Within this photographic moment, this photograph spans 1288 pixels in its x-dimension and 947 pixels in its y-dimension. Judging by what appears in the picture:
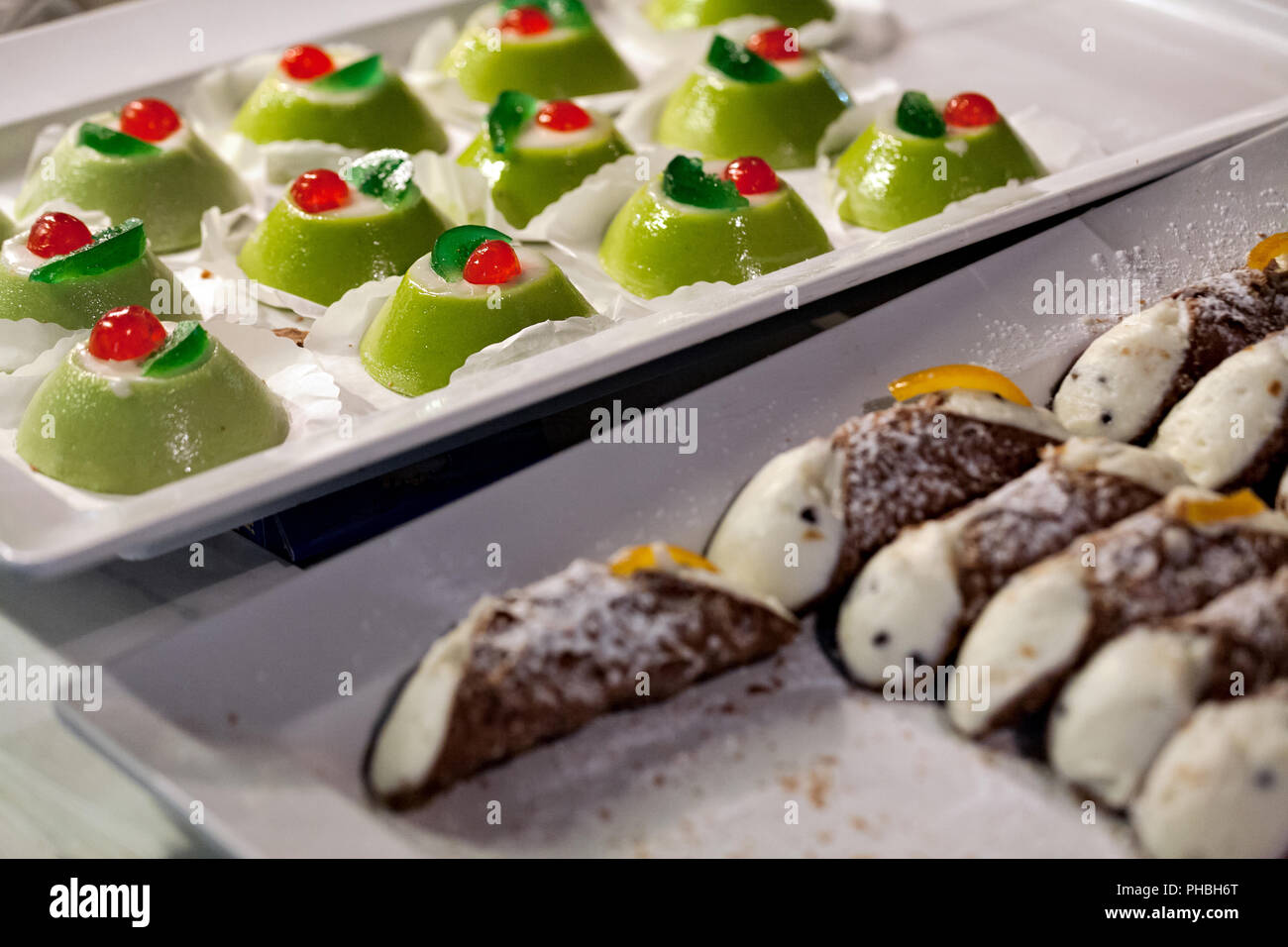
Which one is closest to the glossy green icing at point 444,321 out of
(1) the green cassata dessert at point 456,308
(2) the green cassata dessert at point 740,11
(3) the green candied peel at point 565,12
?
(1) the green cassata dessert at point 456,308

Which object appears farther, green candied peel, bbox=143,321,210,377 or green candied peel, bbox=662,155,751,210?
green candied peel, bbox=662,155,751,210

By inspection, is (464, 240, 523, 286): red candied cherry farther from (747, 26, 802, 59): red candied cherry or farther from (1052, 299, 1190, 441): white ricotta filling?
(747, 26, 802, 59): red candied cherry

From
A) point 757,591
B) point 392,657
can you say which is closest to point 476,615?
point 392,657

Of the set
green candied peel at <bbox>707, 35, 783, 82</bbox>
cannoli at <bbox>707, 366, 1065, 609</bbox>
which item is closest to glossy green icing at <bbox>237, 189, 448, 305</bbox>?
green candied peel at <bbox>707, 35, 783, 82</bbox>

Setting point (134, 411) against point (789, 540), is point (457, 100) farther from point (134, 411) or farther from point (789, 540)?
point (789, 540)

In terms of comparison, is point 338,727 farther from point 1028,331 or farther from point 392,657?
point 1028,331

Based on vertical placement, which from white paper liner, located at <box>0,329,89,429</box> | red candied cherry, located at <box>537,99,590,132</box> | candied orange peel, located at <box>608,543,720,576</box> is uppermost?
red candied cherry, located at <box>537,99,590,132</box>

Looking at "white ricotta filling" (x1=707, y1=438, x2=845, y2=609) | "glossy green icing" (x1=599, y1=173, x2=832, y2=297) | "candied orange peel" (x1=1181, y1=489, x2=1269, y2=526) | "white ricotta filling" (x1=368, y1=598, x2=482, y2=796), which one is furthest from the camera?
"glossy green icing" (x1=599, y1=173, x2=832, y2=297)
